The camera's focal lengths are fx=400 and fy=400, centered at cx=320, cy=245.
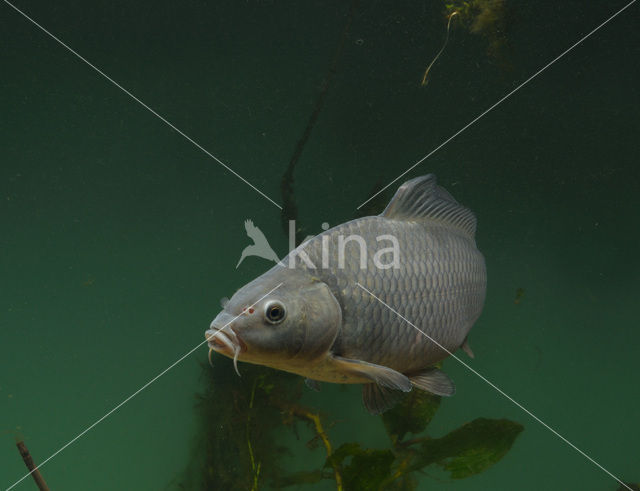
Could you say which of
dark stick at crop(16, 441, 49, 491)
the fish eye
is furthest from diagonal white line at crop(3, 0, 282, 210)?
dark stick at crop(16, 441, 49, 491)

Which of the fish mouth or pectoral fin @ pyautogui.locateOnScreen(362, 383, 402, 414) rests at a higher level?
the fish mouth

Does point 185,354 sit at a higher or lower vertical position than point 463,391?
higher

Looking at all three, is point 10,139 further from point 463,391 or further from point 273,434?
point 463,391

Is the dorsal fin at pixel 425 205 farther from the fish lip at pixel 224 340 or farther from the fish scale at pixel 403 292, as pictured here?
the fish lip at pixel 224 340

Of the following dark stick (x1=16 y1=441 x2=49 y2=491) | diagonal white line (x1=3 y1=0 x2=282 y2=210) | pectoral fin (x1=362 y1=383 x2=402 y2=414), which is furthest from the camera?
diagonal white line (x1=3 y1=0 x2=282 y2=210)

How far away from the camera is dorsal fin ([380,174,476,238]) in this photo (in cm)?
219

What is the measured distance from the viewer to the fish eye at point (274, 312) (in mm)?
1669

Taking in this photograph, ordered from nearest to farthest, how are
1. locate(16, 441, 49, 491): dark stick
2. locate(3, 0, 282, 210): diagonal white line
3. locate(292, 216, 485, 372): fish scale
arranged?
locate(292, 216, 485, 372): fish scale → locate(16, 441, 49, 491): dark stick → locate(3, 0, 282, 210): diagonal white line

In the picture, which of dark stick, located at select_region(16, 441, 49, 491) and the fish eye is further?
dark stick, located at select_region(16, 441, 49, 491)

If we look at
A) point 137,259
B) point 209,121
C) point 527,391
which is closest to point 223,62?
point 209,121

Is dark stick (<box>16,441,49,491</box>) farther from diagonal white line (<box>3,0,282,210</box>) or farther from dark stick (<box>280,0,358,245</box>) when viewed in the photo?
diagonal white line (<box>3,0,282,210</box>)

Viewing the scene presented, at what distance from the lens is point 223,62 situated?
3.86 meters

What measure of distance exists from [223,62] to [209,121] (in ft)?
1.92

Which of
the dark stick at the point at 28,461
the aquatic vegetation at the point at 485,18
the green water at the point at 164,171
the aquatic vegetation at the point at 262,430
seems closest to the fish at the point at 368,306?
the aquatic vegetation at the point at 262,430
